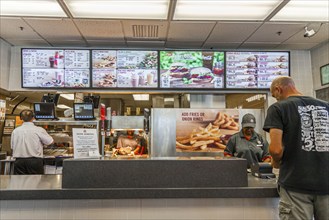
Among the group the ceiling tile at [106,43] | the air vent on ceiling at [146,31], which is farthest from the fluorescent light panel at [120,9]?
the ceiling tile at [106,43]

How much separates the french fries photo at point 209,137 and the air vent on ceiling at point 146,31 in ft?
5.70

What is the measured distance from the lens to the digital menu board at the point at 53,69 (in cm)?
478

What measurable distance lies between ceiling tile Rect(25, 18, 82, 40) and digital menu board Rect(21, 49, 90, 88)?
29 centimetres

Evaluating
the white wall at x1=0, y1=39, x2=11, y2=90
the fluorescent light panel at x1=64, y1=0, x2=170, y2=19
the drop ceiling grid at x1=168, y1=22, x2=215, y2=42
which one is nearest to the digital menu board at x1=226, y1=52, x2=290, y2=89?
the drop ceiling grid at x1=168, y1=22, x2=215, y2=42

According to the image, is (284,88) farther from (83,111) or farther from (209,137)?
(209,137)

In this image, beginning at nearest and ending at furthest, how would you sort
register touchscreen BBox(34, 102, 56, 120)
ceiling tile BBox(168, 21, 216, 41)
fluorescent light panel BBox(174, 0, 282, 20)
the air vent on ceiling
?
fluorescent light panel BBox(174, 0, 282, 20) → register touchscreen BBox(34, 102, 56, 120) → ceiling tile BBox(168, 21, 216, 41) → the air vent on ceiling

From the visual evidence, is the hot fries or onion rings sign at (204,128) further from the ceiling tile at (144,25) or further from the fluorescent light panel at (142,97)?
the ceiling tile at (144,25)

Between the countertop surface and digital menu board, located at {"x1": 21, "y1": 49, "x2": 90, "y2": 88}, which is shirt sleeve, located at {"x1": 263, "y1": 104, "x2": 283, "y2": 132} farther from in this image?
digital menu board, located at {"x1": 21, "y1": 49, "x2": 90, "y2": 88}

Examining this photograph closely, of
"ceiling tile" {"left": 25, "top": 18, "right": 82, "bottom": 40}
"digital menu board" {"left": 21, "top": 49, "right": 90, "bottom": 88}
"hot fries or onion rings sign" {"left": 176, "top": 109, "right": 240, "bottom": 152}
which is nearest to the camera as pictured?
"ceiling tile" {"left": 25, "top": 18, "right": 82, "bottom": 40}

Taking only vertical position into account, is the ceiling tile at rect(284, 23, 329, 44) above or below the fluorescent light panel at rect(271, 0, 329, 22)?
below

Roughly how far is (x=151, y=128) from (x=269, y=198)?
340 cm

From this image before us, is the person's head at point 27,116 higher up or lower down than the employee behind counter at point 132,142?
higher up

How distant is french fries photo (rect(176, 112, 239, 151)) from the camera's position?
16.8ft

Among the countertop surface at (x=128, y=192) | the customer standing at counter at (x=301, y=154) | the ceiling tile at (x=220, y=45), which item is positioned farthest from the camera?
the ceiling tile at (x=220, y=45)
